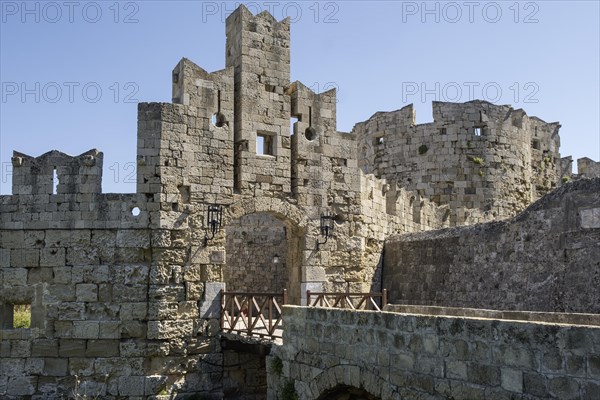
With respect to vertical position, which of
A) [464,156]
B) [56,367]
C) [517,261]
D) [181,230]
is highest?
[464,156]

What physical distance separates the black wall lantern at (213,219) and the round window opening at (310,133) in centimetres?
295

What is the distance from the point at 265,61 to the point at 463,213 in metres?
9.57

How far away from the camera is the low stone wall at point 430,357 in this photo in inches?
276

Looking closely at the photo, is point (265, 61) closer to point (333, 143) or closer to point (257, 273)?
point (333, 143)

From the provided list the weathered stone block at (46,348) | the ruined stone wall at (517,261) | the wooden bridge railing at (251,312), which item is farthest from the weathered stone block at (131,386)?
the ruined stone wall at (517,261)

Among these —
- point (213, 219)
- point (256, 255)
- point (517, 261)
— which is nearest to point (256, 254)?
point (256, 255)

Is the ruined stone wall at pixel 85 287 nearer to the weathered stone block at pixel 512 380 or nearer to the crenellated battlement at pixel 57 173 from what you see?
the crenellated battlement at pixel 57 173

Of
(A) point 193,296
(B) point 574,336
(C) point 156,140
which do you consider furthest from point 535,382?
(C) point 156,140

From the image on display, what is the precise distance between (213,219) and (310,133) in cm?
330

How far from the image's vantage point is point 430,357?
8.59 m

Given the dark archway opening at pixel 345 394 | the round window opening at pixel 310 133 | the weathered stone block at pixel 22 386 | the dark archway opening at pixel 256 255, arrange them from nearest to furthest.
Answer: the dark archway opening at pixel 345 394 < the weathered stone block at pixel 22 386 < the round window opening at pixel 310 133 < the dark archway opening at pixel 256 255

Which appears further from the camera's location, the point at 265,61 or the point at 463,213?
the point at 463,213

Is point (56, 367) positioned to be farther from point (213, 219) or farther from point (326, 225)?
point (326, 225)

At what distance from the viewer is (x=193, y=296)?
1417 cm
